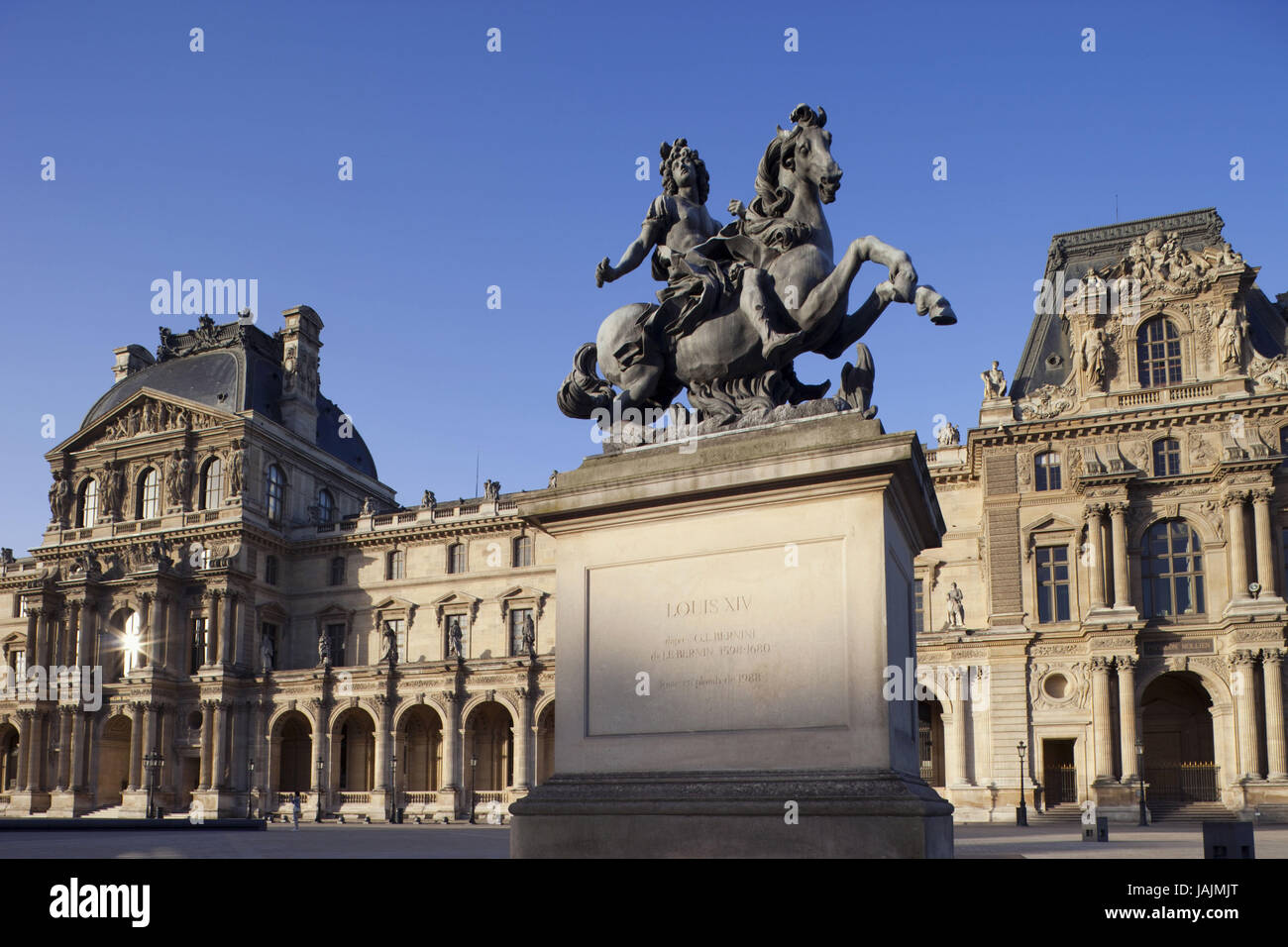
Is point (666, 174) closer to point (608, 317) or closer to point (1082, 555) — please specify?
Result: point (608, 317)

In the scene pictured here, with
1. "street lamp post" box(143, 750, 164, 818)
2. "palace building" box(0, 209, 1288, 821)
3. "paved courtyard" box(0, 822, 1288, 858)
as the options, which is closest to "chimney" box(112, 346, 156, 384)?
"palace building" box(0, 209, 1288, 821)

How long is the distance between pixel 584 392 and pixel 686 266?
1.18m

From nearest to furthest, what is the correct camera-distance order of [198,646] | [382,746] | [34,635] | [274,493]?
1. [382,746]
2. [198,646]
3. [34,635]
4. [274,493]

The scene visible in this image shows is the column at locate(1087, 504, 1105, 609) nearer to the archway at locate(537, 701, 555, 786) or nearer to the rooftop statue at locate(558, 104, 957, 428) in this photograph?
the archway at locate(537, 701, 555, 786)

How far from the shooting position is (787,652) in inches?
274

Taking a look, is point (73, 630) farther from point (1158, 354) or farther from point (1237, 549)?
point (1237, 549)

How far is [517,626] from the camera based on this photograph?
65.2m

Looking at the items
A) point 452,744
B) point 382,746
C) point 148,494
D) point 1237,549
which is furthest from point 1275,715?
point 148,494

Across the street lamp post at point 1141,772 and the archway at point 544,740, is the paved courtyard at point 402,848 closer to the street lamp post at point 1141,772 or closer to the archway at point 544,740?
the street lamp post at point 1141,772

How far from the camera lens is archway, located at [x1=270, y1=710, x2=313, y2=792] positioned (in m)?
65.4

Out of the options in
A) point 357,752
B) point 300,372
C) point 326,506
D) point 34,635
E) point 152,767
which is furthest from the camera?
point 326,506

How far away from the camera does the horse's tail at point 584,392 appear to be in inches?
339

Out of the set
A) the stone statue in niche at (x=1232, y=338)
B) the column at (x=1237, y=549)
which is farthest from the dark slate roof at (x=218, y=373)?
the column at (x=1237, y=549)
